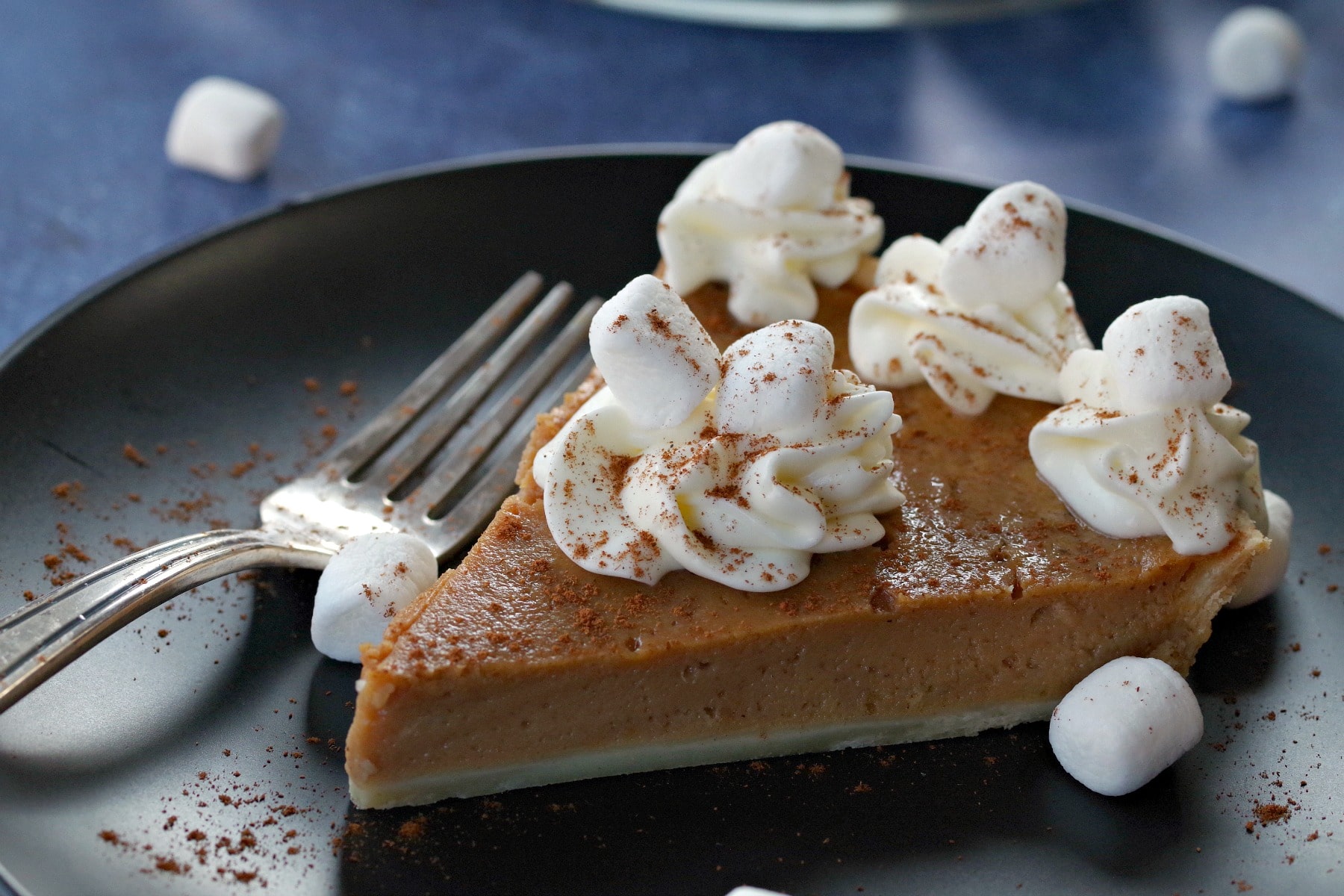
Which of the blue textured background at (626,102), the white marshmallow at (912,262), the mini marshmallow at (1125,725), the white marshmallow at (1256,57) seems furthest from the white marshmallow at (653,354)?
the white marshmallow at (1256,57)

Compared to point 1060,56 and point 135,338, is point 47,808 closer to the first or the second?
point 135,338

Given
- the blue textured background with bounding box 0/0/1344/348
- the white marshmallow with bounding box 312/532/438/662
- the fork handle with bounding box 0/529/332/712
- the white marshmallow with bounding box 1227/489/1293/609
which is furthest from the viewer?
the blue textured background with bounding box 0/0/1344/348

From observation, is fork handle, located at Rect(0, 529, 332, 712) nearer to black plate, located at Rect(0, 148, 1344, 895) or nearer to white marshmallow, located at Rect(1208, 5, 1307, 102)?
black plate, located at Rect(0, 148, 1344, 895)

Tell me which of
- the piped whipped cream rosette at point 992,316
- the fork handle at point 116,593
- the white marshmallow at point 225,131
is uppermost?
the piped whipped cream rosette at point 992,316

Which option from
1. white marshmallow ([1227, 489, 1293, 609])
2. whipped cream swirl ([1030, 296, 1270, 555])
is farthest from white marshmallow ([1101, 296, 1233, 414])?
white marshmallow ([1227, 489, 1293, 609])

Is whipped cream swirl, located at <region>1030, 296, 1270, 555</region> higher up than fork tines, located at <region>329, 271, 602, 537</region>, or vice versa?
whipped cream swirl, located at <region>1030, 296, 1270, 555</region>

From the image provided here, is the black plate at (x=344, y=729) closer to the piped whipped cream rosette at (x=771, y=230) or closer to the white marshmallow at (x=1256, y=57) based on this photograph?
the piped whipped cream rosette at (x=771, y=230)
